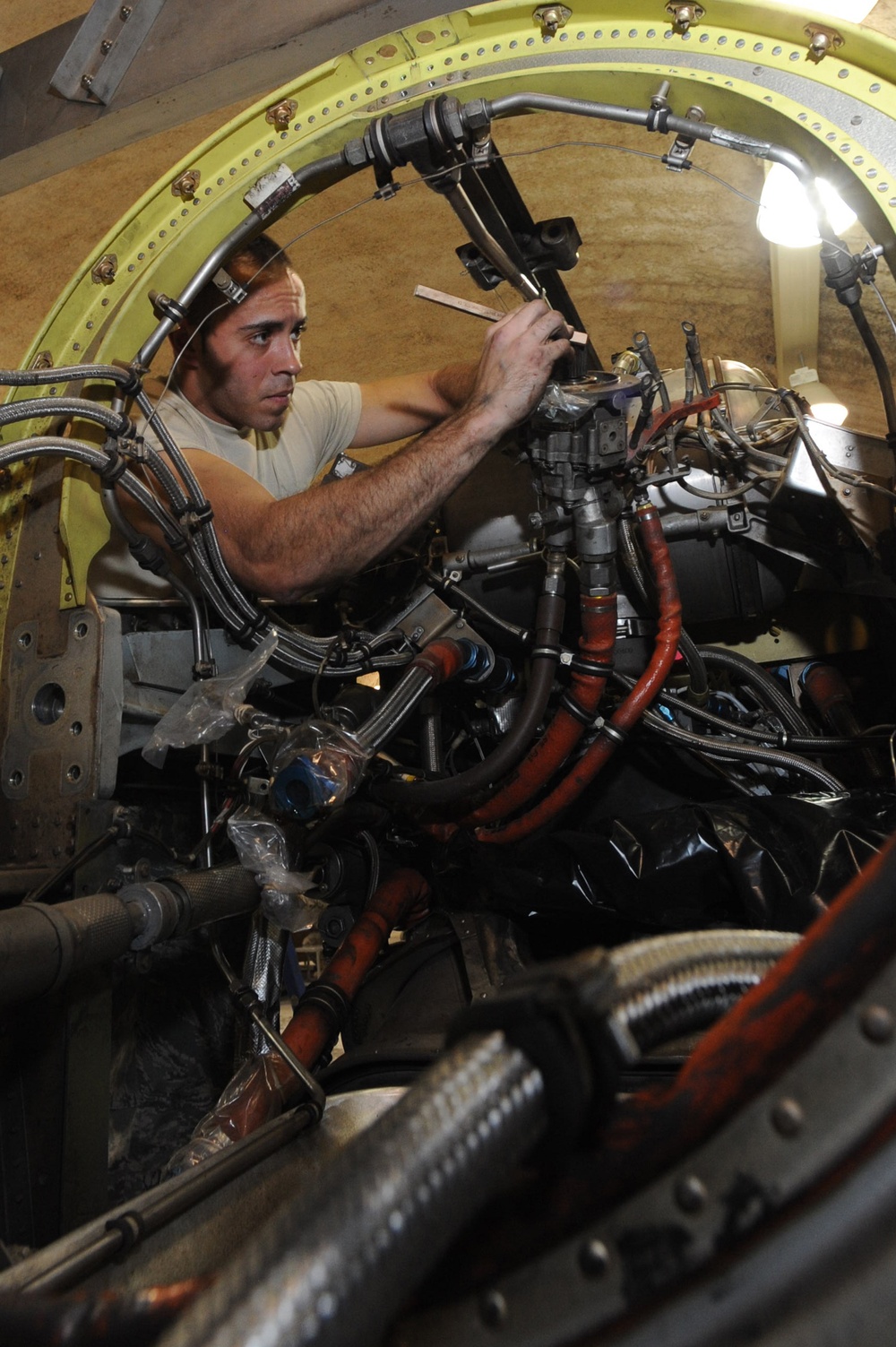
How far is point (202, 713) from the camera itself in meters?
1.68

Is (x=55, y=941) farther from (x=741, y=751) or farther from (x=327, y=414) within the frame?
(x=327, y=414)

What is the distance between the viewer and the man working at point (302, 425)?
1.73 m

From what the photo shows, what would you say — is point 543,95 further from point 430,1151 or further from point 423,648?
point 430,1151

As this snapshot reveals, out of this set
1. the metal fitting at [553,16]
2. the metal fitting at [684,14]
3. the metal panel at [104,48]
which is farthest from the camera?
the metal panel at [104,48]

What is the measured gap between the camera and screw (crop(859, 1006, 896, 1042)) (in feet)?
1.51

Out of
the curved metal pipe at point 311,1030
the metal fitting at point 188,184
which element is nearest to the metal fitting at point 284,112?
the metal fitting at point 188,184

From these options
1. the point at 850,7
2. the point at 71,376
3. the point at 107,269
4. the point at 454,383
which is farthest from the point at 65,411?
the point at 850,7

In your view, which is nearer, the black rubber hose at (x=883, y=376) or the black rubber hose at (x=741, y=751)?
the black rubber hose at (x=883, y=376)

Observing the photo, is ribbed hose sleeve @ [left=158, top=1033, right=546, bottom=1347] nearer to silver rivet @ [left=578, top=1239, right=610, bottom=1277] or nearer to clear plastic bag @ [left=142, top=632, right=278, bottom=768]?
silver rivet @ [left=578, top=1239, right=610, bottom=1277]

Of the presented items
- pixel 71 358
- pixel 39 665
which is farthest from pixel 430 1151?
pixel 71 358

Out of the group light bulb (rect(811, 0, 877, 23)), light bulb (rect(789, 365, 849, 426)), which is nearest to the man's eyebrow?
light bulb (rect(789, 365, 849, 426))

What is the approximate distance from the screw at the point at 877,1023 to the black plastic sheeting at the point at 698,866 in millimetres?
1107

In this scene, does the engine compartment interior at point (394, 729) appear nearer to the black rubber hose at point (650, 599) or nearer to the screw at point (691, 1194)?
the black rubber hose at point (650, 599)

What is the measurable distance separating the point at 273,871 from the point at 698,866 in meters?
0.77
